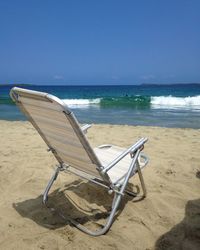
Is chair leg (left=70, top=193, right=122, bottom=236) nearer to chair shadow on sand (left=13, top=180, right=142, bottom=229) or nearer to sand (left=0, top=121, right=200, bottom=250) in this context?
sand (left=0, top=121, right=200, bottom=250)

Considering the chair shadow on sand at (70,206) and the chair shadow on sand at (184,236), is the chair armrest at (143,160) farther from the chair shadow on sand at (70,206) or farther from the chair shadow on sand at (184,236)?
the chair shadow on sand at (184,236)

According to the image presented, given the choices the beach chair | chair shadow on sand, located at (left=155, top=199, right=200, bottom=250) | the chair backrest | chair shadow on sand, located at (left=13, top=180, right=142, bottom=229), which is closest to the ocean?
chair shadow on sand, located at (left=13, top=180, right=142, bottom=229)

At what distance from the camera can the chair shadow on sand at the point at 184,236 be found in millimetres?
2473

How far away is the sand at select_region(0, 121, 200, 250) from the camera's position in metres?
2.56

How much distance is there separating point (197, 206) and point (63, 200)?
1432 mm

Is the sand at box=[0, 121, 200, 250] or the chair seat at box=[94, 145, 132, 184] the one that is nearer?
the sand at box=[0, 121, 200, 250]

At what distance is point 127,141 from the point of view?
6156 mm

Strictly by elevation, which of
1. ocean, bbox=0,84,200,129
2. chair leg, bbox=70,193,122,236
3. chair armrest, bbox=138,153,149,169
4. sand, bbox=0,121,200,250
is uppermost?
chair armrest, bbox=138,153,149,169

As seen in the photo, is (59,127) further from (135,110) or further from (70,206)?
(135,110)

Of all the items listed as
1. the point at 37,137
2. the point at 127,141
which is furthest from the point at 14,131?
the point at 127,141

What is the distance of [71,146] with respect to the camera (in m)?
2.73

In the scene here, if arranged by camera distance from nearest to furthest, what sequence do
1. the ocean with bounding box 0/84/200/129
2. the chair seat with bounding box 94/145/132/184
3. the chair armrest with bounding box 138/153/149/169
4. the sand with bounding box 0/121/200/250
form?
the sand with bounding box 0/121/200/250 < the chair seat with bounding box 94/145/132/184 < the chair armrest with bounding box 138/153/149/169 < the ocean with bounding box 0/84/200/129

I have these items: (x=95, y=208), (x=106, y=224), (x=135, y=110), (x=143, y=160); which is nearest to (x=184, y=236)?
(x=106, y=224)

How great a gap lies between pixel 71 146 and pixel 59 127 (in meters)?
0.21
